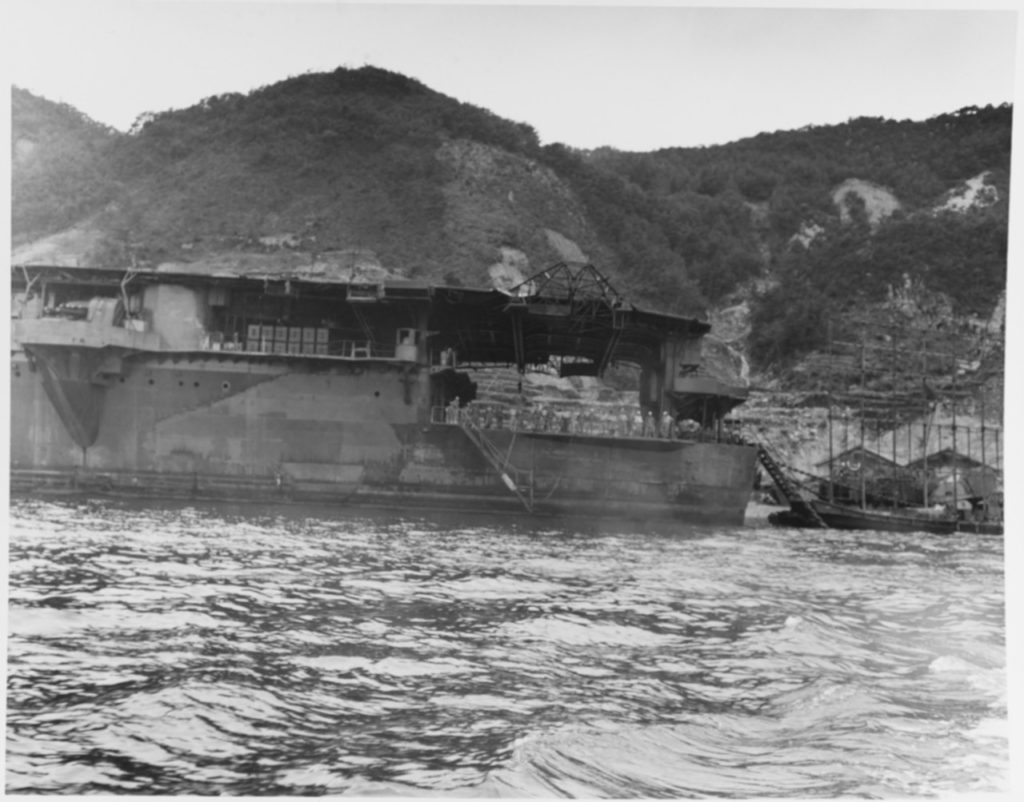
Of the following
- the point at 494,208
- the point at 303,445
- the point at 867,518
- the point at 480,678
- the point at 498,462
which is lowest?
the point at 480,678

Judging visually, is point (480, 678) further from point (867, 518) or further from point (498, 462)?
point (867, 518)

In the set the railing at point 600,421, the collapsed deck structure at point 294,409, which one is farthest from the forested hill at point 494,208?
the railing at point 600,421

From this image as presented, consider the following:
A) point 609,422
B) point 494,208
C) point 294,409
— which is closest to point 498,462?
point 609,422

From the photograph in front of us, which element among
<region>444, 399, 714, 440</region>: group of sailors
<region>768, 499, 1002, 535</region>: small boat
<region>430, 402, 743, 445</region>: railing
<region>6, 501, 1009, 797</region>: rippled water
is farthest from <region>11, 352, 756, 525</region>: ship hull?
<region>6, 501, 1009, 797</region>: rippled water

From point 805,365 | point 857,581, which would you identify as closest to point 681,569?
point 857,581

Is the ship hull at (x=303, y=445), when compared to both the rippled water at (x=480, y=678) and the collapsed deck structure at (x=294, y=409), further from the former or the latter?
the rippled water at (x=480, y=678)

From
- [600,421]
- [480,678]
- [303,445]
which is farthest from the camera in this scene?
[600,421]
